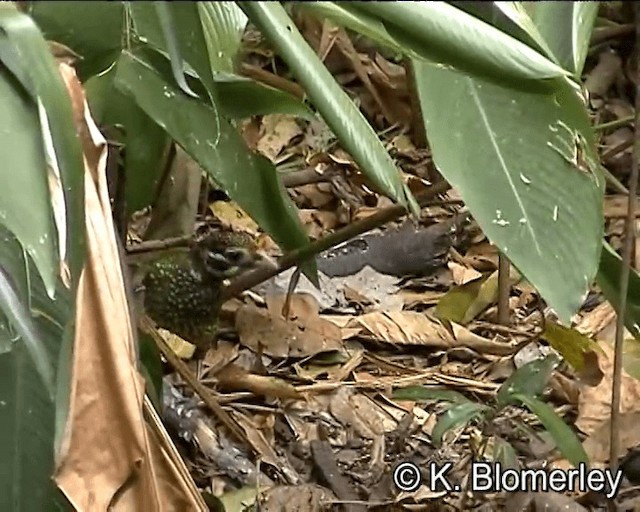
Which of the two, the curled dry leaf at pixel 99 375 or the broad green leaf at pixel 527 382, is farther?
the broad green leaf at pixel 527 382

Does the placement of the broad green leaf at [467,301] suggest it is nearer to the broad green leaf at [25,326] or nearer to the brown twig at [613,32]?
the brown twig at [613,32]

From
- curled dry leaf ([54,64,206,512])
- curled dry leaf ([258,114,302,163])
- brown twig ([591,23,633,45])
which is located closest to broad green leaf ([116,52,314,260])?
curled dry leaf ([54,64,206,512])

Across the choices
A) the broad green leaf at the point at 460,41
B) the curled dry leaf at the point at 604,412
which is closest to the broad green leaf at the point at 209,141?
the broad green leaf at the point at 460,41

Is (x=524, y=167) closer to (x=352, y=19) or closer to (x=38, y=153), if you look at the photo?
(x=352, y=19)

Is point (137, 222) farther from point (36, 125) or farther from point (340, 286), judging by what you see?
point (36, 125)

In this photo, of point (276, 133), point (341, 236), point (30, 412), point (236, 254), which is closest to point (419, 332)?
point (236, 254)

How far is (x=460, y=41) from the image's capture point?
1.66ft

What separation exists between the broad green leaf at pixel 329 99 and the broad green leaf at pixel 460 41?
0.07 metres

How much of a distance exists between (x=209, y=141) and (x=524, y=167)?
0.85 ft

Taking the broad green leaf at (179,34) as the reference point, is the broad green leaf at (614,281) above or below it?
below

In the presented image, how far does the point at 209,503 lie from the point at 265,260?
315mm

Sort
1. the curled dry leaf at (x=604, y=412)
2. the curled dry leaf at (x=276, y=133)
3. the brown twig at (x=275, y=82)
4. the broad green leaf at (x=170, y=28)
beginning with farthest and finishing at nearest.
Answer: the curled dry leaf at (x=276, y=133) → the brown twig at (x=275, y=82) → the curled dry leaf at (x=604, y=412) → the broad green leaf at (x=170, y=28)

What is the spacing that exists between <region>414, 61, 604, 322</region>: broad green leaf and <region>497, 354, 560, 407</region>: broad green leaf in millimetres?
264

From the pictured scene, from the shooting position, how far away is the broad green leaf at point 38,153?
573 millimetres
